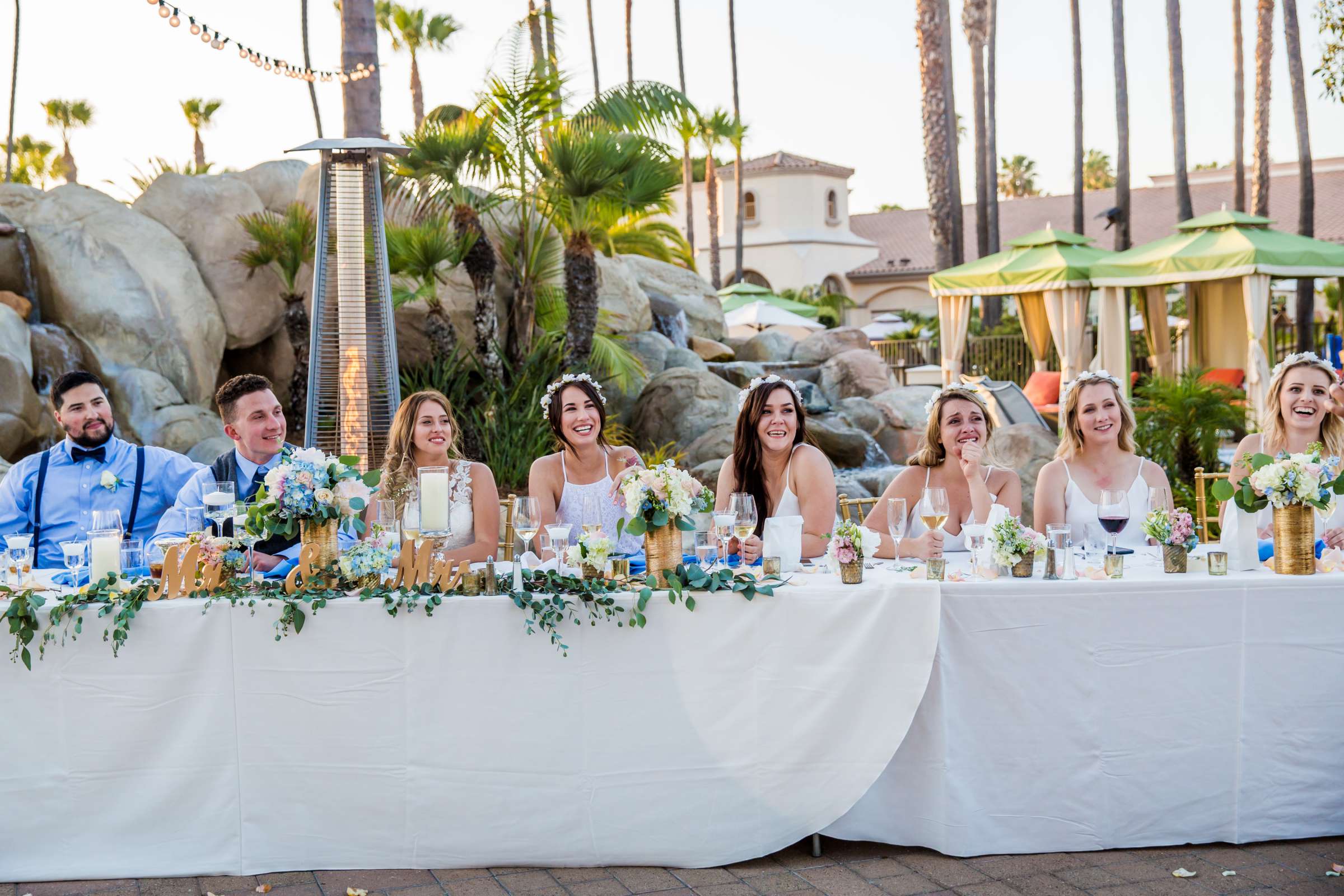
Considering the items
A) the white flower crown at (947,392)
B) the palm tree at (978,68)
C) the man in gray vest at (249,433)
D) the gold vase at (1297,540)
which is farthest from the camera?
the palm tree at (978,68)

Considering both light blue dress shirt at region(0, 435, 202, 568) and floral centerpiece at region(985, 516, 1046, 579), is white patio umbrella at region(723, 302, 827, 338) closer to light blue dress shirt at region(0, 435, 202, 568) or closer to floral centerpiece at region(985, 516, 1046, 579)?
light blue dress shirt at region(0, 435, 202, 568)

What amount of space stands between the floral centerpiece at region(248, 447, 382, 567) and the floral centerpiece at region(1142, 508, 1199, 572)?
2.63m

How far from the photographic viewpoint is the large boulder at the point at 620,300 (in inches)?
672

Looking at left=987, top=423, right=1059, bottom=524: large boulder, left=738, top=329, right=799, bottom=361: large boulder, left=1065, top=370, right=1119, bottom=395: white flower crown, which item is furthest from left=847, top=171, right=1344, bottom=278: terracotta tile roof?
left=1065, top=370, right=1119, bottom=395: white flower crown

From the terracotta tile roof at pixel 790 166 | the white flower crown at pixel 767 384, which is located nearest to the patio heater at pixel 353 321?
the white flower crown at pixel 767 384

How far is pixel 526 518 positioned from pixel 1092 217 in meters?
41.4

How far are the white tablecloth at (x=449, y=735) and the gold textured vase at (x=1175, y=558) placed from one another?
2.72 ft

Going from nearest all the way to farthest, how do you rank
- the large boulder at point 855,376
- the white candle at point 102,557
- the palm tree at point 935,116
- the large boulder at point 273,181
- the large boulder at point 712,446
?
the white candle at point 102,557
the large boulder at point 712,446
the large boulder at point 273,181
the large boulder at point 855,376
the palm tree at point 935,116

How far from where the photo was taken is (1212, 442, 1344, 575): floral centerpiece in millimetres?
3855

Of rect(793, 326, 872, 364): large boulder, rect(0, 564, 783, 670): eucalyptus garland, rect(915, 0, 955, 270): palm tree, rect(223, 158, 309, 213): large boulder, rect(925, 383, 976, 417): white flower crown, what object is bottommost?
rect(0, 564, 783, 670): eucalyptus garland

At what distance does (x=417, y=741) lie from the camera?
12.5 ft

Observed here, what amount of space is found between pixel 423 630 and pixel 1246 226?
49.4ft

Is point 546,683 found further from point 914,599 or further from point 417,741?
point 914,599

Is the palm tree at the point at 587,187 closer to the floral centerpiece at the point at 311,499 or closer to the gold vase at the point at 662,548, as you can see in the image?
the floral centerpiece at the point at 311,499
